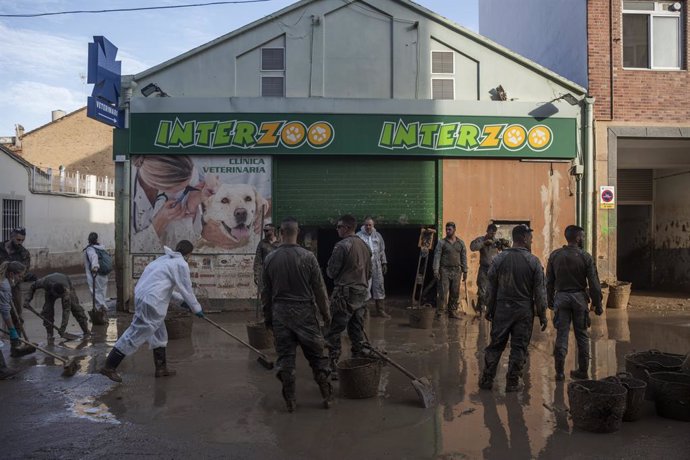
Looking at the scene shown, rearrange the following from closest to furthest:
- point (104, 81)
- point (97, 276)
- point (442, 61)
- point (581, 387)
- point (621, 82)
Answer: point (581, 387), point (97, 276), point (104, 81), point (442, 61), point (621, 82)

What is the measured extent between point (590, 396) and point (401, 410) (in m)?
1.72

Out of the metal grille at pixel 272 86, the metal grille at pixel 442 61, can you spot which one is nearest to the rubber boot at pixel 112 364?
the metal grille at pixel 272 86

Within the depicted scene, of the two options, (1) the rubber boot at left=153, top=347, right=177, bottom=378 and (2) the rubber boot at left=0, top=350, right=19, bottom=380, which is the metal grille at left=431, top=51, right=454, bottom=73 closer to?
(1) the rubber boot at left=153, top=347, right=177, bottom=378

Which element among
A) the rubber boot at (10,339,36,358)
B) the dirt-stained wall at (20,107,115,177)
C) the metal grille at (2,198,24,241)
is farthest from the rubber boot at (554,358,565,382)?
the dirt-stained wall at (20,107,115,177)

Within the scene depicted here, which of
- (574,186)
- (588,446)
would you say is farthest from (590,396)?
(574,186)

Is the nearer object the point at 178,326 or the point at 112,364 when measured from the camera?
the point at 112,364

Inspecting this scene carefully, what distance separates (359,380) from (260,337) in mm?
2637

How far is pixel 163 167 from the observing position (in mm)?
11805

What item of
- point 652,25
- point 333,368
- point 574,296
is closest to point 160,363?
point 333,368

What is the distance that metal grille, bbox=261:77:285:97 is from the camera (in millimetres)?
12133

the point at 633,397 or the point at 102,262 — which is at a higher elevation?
the point at 102,262

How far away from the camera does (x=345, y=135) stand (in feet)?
38.9

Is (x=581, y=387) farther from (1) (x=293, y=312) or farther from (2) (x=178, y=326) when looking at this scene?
(2) (x=178, y=326)

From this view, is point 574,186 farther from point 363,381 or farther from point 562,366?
point 363,381
